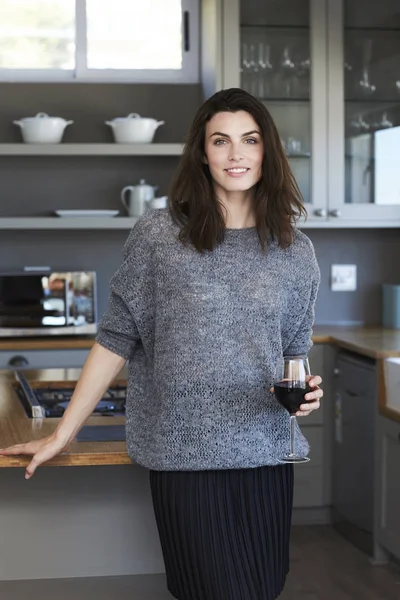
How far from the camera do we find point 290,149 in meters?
4.56

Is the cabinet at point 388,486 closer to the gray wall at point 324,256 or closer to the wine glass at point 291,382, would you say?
the gray wall at point 324,256

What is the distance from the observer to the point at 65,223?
4.47m

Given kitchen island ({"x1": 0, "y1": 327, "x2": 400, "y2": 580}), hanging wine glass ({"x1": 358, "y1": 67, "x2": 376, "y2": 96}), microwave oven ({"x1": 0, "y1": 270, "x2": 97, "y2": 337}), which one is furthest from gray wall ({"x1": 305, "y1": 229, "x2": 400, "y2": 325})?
kitchen island ({"x1": 0, "y1": 327, "x2": 400, "y2": 580})

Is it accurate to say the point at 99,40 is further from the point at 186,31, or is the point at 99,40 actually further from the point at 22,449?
the point at 22,449

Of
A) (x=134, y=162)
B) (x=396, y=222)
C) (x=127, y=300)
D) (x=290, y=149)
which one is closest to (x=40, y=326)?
(x=134, y=162)

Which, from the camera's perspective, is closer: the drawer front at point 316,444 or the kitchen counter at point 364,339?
the kitchen counter at point 364,339

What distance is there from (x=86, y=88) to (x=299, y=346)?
322 centimetres

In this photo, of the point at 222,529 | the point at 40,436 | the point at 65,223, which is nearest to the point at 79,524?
the point at 40,436

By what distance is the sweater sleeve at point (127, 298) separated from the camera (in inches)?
72.8

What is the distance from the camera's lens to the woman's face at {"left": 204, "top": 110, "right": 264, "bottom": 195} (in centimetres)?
184

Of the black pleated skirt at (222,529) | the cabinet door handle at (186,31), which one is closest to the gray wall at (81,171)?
the cabinet door handle at (186,31)

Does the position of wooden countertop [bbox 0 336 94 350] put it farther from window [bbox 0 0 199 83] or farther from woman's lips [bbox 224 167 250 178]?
woman's lips [bbox 224 167 250 178]

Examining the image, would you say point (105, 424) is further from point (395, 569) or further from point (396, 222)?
point (396, 222)

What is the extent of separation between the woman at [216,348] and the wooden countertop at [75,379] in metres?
0.11
